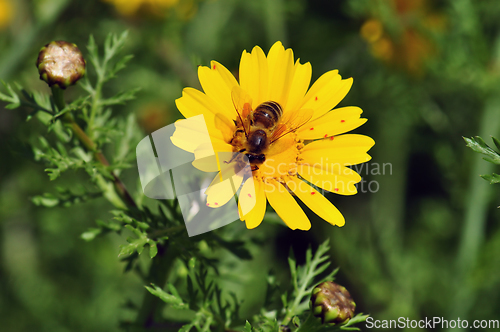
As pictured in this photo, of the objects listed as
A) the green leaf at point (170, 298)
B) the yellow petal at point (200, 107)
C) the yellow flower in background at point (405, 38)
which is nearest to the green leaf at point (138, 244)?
the green leaf at point (170, 298)

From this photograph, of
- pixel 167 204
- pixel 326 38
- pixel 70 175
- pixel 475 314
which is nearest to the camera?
pixel 167 204

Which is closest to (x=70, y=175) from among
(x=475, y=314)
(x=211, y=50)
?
(x=211, y=50)

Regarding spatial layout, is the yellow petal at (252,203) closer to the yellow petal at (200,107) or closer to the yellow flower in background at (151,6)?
the yellow petal at (200,107)

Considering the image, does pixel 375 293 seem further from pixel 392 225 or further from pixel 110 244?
pixel 110 244

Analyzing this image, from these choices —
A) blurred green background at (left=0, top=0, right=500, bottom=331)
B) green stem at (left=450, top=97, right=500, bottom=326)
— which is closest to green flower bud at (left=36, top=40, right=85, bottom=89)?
blurred green background at (left=0, top=0, right=500, bottom=331)

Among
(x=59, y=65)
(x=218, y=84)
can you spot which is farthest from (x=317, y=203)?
(x=59, y=65)

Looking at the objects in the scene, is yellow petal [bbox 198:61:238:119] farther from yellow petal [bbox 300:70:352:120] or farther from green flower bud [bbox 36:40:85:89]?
green flower bud [bbox 36:40:85:89]

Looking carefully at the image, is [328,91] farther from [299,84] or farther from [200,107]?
[200,107]
